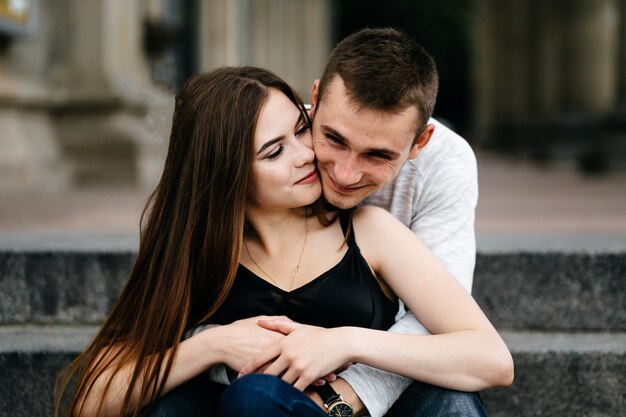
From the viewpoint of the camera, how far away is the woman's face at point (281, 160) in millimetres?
2047

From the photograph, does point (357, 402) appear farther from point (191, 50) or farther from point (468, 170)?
point (191, 50)

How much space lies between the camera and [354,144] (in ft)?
6.58

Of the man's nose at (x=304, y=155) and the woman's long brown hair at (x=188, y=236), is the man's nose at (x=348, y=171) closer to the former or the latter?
the man's nose at (x=304, y=155)

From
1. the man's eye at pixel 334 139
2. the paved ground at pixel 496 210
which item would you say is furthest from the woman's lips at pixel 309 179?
the paved ground at pixel 496 210

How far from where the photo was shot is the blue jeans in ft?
5.74

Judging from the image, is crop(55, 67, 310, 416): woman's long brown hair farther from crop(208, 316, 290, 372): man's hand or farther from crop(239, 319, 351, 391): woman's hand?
crop(239, 319, 351, 391): woman's hand

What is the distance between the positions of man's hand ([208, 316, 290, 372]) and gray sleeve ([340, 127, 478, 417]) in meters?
0.23

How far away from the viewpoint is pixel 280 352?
1.92 meters

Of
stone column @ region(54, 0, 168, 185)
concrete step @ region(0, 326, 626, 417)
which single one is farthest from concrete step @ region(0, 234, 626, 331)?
stone column @ region(54, 0, 168, 185)

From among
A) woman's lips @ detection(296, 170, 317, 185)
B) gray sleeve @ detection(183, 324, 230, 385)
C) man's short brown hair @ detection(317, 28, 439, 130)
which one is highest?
man's short brown hair @ detection(317, 28, 439, 130)

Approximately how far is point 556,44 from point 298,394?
16.8 meters

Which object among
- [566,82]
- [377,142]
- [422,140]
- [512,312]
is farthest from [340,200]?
[566,82]

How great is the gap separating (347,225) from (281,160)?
285 mm

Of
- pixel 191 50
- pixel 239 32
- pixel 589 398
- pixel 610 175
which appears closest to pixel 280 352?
pixel 589 398
